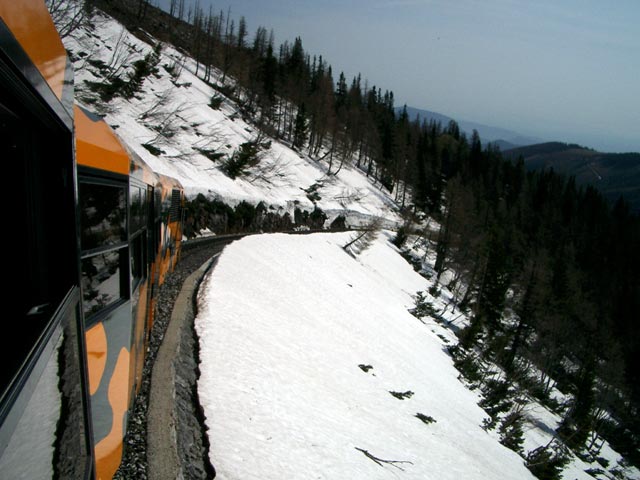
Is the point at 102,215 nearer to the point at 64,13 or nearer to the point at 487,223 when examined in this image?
the point at 64,13

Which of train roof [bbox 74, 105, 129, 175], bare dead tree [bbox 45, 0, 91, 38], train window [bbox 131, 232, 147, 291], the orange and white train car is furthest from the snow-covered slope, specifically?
bare dead tree [bbox 45, 0, 91, 38]

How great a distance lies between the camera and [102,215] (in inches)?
114

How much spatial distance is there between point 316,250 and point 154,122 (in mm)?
22648

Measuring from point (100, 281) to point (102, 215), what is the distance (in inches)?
17.8

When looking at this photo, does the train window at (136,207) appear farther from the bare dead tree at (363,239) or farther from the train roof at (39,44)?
the bare dead tree at (363,239)

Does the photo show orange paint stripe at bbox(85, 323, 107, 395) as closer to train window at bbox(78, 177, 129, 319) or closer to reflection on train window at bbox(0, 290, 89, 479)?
train window at bbox(78, 177, 129, 319)

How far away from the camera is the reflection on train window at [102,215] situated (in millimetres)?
2477

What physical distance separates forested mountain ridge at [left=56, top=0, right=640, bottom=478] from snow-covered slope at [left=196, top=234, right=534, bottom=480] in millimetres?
7013

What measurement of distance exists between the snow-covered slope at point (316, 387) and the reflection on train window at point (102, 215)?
3.37m

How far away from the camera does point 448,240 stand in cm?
5581

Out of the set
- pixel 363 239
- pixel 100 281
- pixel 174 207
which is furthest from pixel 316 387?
pixel 363 239

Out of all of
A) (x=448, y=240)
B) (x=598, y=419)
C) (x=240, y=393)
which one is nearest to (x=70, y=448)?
(x=240, y=393)

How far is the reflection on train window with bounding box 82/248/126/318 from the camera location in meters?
2.52

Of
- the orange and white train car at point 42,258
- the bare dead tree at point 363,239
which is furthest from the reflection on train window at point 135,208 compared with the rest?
the bare dead tree at point 363,239
